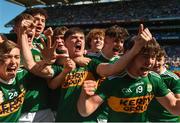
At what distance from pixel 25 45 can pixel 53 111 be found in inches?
46.2

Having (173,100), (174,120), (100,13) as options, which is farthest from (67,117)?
(100,13)

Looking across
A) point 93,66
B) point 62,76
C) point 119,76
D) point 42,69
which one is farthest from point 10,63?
point 119,76

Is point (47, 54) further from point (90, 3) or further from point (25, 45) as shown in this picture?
point (90, 3)

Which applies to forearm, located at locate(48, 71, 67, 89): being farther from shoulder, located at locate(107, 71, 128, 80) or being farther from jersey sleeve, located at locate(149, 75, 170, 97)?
jersey sleeve, located at locate(149, 75, 170, 97)

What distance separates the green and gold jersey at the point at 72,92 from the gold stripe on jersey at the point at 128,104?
0.65 m

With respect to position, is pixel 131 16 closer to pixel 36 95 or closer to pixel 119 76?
pixel 36 95

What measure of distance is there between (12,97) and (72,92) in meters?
0.78

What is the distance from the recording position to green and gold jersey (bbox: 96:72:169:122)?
3443mm

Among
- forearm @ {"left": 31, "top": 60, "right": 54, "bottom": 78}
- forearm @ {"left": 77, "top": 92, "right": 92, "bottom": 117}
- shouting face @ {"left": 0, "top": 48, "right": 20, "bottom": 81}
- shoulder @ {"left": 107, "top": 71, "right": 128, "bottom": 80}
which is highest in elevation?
shouting face @ {"left": 0, "top": 48, "right": 20, "bottom": 81}

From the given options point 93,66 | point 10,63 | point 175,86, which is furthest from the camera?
point 175,86

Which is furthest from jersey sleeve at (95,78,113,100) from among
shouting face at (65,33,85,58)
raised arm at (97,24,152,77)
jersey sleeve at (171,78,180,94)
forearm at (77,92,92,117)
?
jersey sleeve at (171,78,180,94)

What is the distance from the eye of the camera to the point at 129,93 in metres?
3.47

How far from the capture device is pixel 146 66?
326 cm

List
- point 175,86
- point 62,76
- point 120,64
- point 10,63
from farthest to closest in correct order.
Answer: point 175,86 → point 62,76 → point 10,63 → point 120,64
